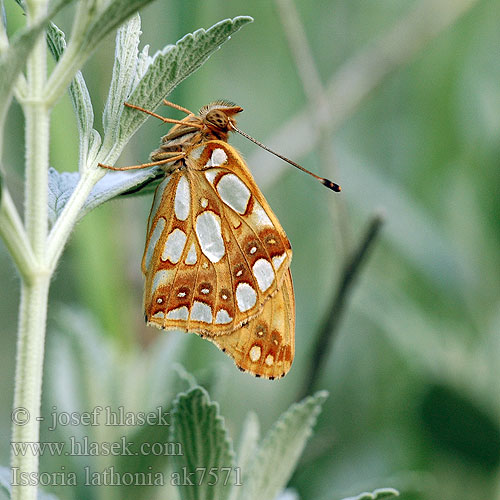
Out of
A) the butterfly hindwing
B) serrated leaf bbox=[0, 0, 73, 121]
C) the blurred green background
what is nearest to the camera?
serrated leaf bbox=[0, 0, 73, 121]

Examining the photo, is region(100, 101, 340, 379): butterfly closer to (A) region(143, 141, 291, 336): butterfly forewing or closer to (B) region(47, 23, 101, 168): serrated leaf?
(A) region(143, 141, 291, 336): butterfly forewing

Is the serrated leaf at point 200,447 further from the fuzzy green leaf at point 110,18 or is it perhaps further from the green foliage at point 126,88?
the fuzzy green leaf at point 110,18

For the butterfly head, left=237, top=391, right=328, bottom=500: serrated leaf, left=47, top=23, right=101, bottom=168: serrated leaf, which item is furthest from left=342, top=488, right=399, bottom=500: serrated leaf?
the butterfly head

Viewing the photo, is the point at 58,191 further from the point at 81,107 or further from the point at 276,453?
the point at 276,453

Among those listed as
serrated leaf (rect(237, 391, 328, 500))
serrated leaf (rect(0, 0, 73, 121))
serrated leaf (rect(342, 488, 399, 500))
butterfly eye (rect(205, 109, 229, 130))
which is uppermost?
butterfly eye (rect(205, 109, 229, 130))

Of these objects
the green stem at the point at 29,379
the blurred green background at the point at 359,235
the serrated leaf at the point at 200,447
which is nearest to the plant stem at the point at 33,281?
the green stem at the point at 29,379

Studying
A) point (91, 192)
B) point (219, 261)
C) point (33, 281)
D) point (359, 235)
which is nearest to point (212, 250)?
point (219, 261)
